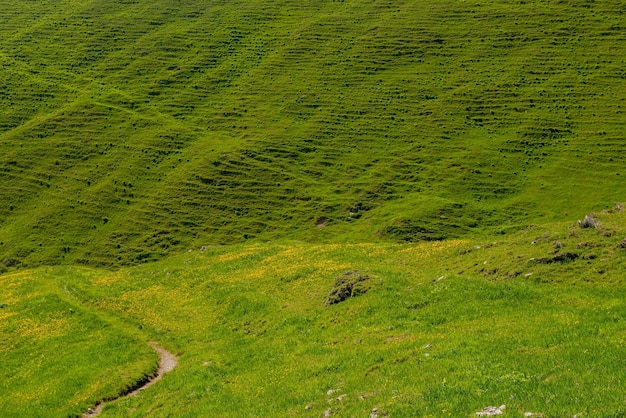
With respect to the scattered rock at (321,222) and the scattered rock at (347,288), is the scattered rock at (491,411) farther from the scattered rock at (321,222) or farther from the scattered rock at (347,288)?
the scattered rock at (321,222)

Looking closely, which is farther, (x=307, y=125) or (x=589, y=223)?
(x=307, y=125)

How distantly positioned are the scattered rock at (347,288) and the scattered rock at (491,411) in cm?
1776

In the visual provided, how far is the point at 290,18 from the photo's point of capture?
12988cm

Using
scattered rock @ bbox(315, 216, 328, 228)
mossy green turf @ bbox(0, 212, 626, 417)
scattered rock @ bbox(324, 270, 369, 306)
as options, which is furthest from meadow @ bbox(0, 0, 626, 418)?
scattered rock @ bbox(315, 216, 328, 228)

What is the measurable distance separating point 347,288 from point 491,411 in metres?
19.1

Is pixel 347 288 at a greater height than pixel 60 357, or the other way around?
pixel 347 288

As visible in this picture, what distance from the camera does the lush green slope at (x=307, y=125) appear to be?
73.8m


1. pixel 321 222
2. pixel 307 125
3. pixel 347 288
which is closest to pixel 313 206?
pixel 321 222

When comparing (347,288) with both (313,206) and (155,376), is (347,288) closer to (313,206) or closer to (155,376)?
(155,376)

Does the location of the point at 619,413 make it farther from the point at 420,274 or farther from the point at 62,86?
the point at 62,86

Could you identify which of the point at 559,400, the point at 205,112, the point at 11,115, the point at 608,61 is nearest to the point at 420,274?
the point at 559,400

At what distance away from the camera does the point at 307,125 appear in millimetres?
94188

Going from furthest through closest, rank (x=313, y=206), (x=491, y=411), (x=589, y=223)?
(x=313, y=206), (x=589, y=223), (x=491, y=411)

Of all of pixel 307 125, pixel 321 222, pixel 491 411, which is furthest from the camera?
pixel 307 125
